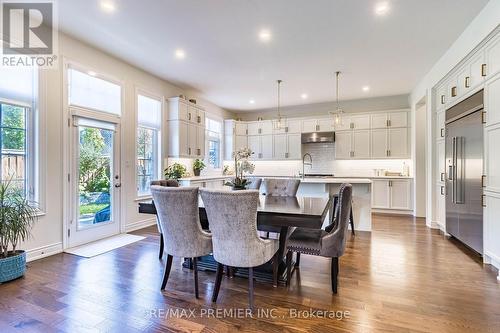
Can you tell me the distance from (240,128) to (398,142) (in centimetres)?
438

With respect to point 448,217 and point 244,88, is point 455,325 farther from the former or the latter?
point 244,88

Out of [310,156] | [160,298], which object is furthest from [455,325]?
[310,156]

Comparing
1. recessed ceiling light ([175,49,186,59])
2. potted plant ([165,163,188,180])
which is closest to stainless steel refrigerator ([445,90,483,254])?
recessed ceiling light ([175,49,186,59])

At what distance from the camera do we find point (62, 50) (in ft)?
11.5

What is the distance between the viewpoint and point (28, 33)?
125 inches

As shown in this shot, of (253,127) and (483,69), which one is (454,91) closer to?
(483,69)

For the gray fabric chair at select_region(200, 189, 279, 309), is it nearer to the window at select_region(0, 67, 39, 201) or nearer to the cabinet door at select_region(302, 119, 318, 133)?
the window at select_region(0, 67, 39, 201)

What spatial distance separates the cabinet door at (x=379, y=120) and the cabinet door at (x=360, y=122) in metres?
0.12

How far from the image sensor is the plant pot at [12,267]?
2.56m

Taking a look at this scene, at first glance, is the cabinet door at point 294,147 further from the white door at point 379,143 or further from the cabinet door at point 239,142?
the white door at point 379,143

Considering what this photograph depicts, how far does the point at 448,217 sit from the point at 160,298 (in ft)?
14.4

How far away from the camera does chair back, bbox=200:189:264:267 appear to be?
76.8 inches

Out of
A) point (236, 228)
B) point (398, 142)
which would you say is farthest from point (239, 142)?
point (236, 228)

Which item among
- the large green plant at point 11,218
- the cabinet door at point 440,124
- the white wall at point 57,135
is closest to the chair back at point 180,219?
the large green plant at point 11,218
